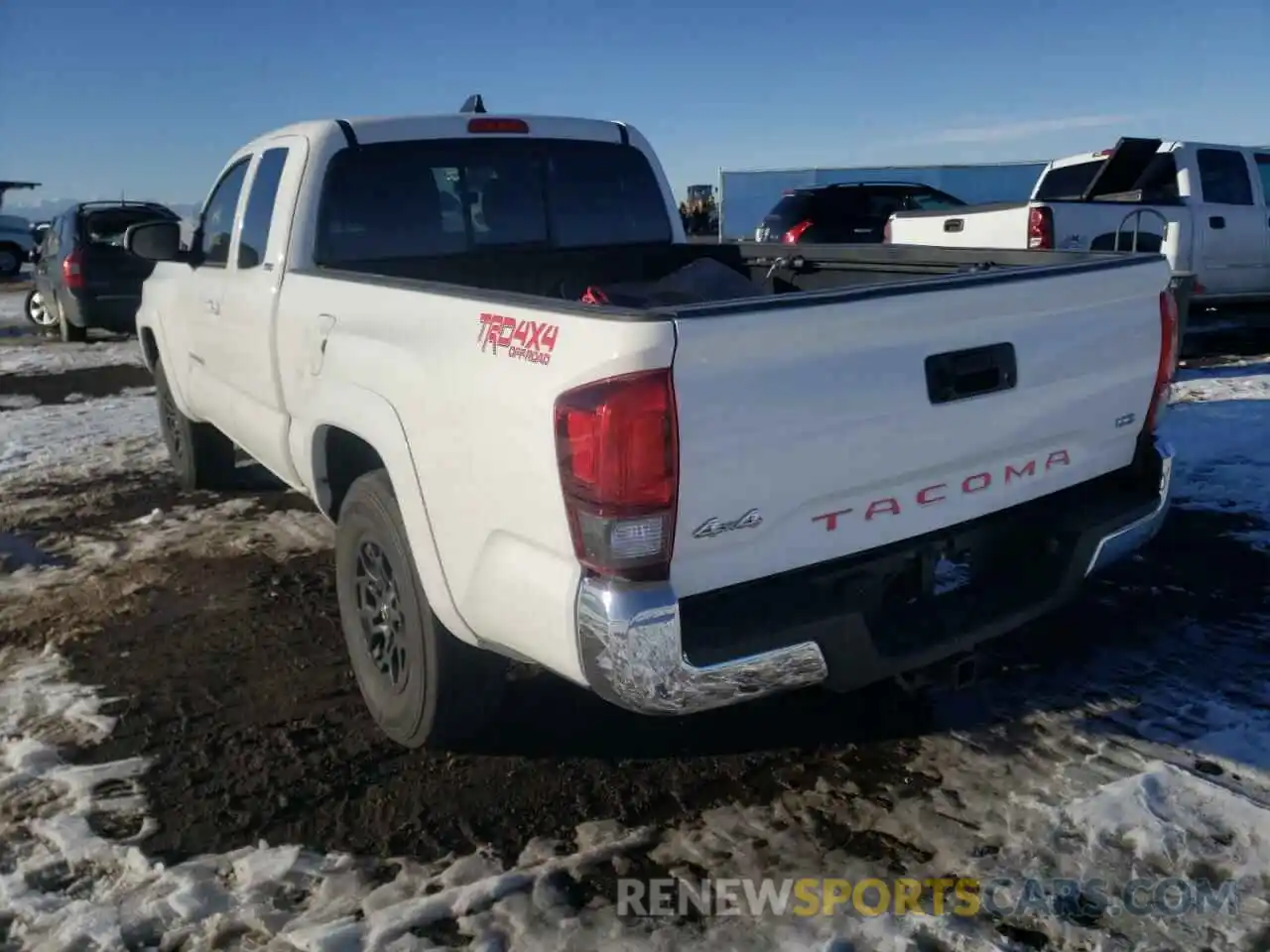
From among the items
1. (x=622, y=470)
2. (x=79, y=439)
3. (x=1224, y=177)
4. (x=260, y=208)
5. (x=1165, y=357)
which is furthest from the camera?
(x=1224, y=177)

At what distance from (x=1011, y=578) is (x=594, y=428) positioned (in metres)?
1.48

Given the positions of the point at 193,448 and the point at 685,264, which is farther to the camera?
the point at 193,448

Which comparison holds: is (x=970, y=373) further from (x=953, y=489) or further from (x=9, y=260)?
(x=9, y=260)

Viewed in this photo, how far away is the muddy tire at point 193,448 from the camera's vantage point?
6.26m

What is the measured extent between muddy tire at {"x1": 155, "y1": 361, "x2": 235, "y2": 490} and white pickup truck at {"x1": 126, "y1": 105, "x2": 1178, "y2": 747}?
7.34 ft

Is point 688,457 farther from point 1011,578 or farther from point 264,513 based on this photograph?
point 264,513

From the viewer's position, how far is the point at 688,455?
236 cm

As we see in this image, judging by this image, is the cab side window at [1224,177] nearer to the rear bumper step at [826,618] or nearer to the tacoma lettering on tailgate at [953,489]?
the rear bumper step at [826,618]

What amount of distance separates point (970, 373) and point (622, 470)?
3.40ft

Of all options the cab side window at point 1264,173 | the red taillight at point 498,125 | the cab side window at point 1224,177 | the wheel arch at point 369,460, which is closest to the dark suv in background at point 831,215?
the cab side window at point 1264,173

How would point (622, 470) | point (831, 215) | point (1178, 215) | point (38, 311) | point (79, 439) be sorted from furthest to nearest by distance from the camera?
1. point (38, 311)
2. point (831, 215)
3. point (1178, 215)
4. point (79, 439)
5. point (622, 470)

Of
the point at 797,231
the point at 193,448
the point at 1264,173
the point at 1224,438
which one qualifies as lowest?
the point at 1224,438

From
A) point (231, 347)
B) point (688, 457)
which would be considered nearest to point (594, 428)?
point (688, 457)

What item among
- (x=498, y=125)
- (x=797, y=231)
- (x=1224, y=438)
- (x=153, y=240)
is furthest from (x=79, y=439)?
(x=797, y=231)
